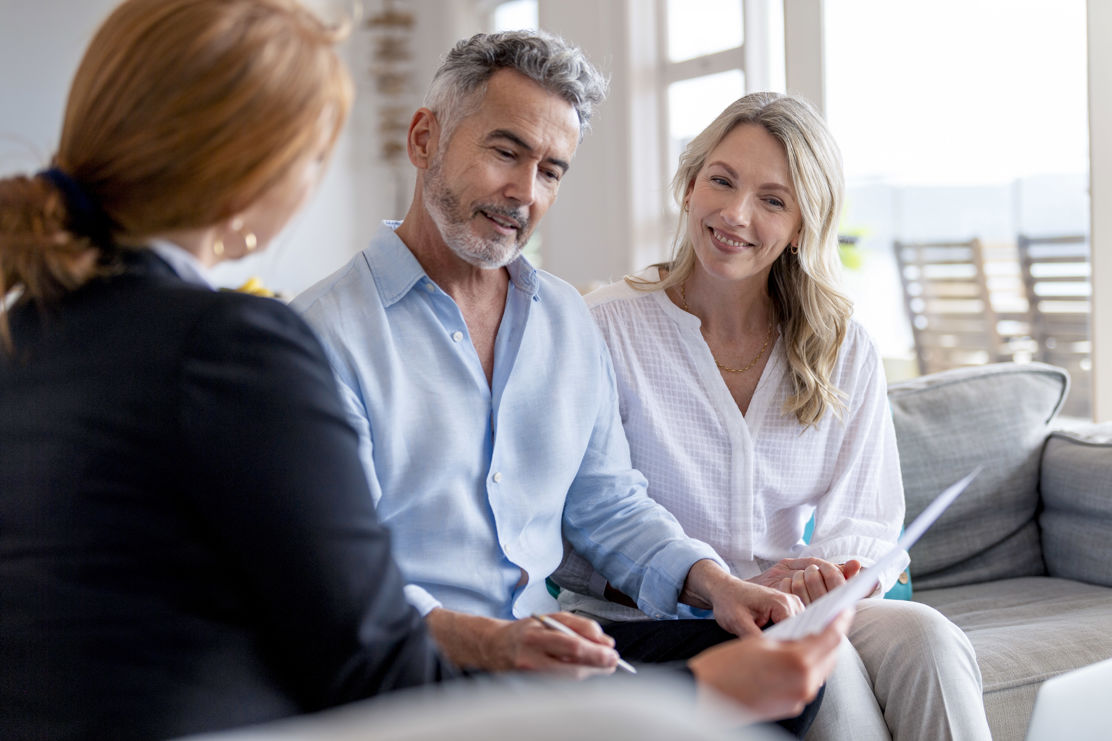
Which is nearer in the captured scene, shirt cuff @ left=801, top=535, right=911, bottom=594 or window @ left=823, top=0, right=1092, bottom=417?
shirt cuff @ left=801, top=535, right=911, bottom=594

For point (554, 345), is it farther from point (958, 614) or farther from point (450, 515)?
point (958, 614)

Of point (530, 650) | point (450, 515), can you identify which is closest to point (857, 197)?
point (450, 515)

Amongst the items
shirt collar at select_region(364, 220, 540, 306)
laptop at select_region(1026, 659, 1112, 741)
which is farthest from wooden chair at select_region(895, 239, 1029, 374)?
laptop at select_region(1026, 659, 1112, 741)

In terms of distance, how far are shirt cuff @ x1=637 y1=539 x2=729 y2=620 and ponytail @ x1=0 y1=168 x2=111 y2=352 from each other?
1.04 m

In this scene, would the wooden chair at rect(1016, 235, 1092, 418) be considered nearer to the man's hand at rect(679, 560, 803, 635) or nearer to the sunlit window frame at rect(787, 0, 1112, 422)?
the sunlit window frame at rect(787, 0, 1112, 422)

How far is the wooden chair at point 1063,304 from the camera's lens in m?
3.73

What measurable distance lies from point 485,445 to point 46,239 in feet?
2.70

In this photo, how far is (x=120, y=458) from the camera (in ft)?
2.73

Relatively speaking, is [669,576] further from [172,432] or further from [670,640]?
[172,432]

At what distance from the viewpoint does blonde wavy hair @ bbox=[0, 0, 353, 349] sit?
0.86 meters

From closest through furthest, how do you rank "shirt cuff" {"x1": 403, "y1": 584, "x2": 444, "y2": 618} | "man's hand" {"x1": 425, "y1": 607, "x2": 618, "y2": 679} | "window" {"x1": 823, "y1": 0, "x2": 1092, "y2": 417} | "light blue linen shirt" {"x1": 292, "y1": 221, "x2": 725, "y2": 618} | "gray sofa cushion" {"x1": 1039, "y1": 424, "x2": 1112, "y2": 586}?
1. "man's hand" {"x1": 425, "y1": 607, "x2": 618, "y2": 679}
2. "shirt cuff" {"x1": 403, "y1": 584, "x2": 444, "y2": 618}
3. "light blue linen shirt" {"x1": 292, "y1": 221, "x2": 725, "y2": 618}
4. "gray sofa cushion" {"x1": 1039, "y1": 424, "x2": 1112, "y2": 586}
5. "window" {"x1": 823, "y1": 0, "x2": 1092, "y2": 417}

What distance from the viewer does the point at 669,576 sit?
66.1 inches

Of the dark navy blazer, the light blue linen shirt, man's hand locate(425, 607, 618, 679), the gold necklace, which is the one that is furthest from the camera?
the gold necklace

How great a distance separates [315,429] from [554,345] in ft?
3.00
